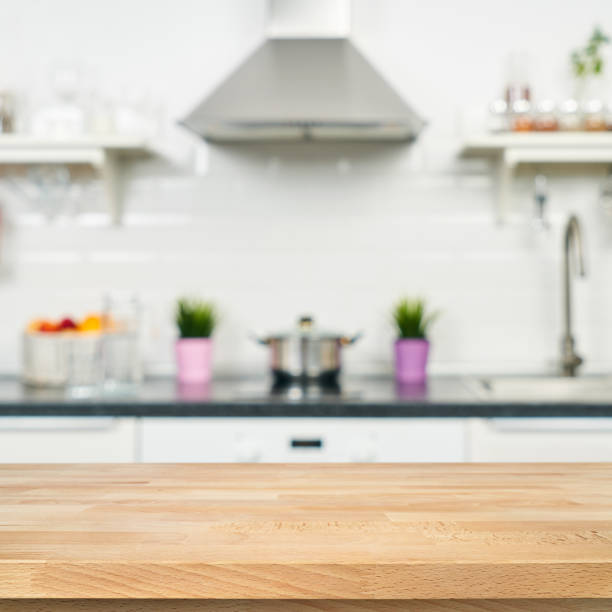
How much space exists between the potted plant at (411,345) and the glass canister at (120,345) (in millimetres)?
824

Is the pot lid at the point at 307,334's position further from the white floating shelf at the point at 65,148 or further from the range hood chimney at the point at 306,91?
the white floating shelf at the point at 65,148

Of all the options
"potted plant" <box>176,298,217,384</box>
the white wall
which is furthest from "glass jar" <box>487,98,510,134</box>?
"potted plant" <box>176,298,217,384</box>

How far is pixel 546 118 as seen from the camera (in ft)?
8.05

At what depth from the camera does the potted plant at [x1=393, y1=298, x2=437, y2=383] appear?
2.38 meters

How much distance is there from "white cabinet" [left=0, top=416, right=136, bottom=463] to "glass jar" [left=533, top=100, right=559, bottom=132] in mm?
1569

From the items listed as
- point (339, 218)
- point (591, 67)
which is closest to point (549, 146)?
point (591, 67)

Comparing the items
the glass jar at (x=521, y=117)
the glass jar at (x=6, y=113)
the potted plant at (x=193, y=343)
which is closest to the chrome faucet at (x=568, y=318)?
the glass jar at (x=521, y=117)

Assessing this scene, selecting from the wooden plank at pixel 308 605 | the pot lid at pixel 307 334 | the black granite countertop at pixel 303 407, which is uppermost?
the pot lid at pixel 307 334

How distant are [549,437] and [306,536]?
4.61 ft

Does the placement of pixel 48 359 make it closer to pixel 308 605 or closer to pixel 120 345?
pixel 120 345

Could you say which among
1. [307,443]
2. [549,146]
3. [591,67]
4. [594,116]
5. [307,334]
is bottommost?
[307,443]

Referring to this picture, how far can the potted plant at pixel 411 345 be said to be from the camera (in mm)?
2385

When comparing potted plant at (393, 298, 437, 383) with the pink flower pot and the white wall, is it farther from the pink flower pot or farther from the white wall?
the pink flower pot

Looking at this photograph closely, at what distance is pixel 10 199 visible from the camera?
2.65m
